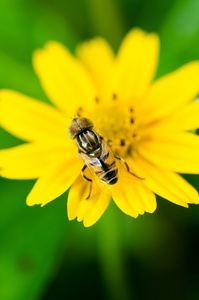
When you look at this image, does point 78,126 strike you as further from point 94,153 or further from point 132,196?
point 132,196

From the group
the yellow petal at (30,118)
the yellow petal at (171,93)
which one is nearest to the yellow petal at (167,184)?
the yellow petal at (171,93)

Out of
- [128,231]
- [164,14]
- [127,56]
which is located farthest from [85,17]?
[128,231]

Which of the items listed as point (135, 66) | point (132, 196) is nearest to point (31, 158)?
point (132, 196)

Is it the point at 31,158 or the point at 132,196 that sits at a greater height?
the point at 31,158

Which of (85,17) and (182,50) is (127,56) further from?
(85,17)

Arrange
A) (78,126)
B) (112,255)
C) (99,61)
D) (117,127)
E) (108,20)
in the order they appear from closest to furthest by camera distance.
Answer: (78,126) < (117,127) < (112,255) < (99,61) < (108,20)

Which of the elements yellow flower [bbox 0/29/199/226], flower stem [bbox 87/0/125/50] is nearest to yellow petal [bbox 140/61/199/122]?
yellow flower [bbox 0/29/199/226]

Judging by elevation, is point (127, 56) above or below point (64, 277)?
above
